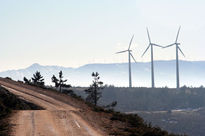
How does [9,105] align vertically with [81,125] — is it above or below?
above

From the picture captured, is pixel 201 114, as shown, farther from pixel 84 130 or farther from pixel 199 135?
pixel 84 130

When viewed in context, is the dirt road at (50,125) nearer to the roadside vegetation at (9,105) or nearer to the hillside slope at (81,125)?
the hillside slope at (81,125)

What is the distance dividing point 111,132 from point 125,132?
110 cm

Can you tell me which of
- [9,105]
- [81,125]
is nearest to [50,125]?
[81,125]

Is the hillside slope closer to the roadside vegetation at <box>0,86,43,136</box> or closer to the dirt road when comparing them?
the dirt road

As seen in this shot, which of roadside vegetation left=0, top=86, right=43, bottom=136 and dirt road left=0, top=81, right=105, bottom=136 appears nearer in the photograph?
dirt road left=0, top=81, right=105, bottom=136

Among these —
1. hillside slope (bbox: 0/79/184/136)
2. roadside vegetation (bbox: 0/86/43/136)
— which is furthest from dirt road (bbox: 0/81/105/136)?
roadside vegetation (bbox: 0/86/43/136)

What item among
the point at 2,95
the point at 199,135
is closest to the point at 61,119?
the point at 2,95

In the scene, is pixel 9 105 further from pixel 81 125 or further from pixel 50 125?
pixel 81 125

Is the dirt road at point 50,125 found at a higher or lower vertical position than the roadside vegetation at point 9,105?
lower

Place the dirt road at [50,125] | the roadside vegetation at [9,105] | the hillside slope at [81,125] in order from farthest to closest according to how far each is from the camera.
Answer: the roadside vegetation at [9,105] → the hillside slope at [81,125] → the dirt road at [50,125]

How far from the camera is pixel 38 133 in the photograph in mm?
24406

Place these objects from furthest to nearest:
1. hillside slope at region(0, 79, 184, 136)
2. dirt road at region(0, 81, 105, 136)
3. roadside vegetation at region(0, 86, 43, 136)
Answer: roadside vegetation at region(0, 86, 43, 136) < hillside slope at region(0, 79, 184, 136) < dirt road at region(0, 81, 105, 136)

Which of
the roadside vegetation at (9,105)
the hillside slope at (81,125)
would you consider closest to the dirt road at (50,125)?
the hillside slope at (81,125)
